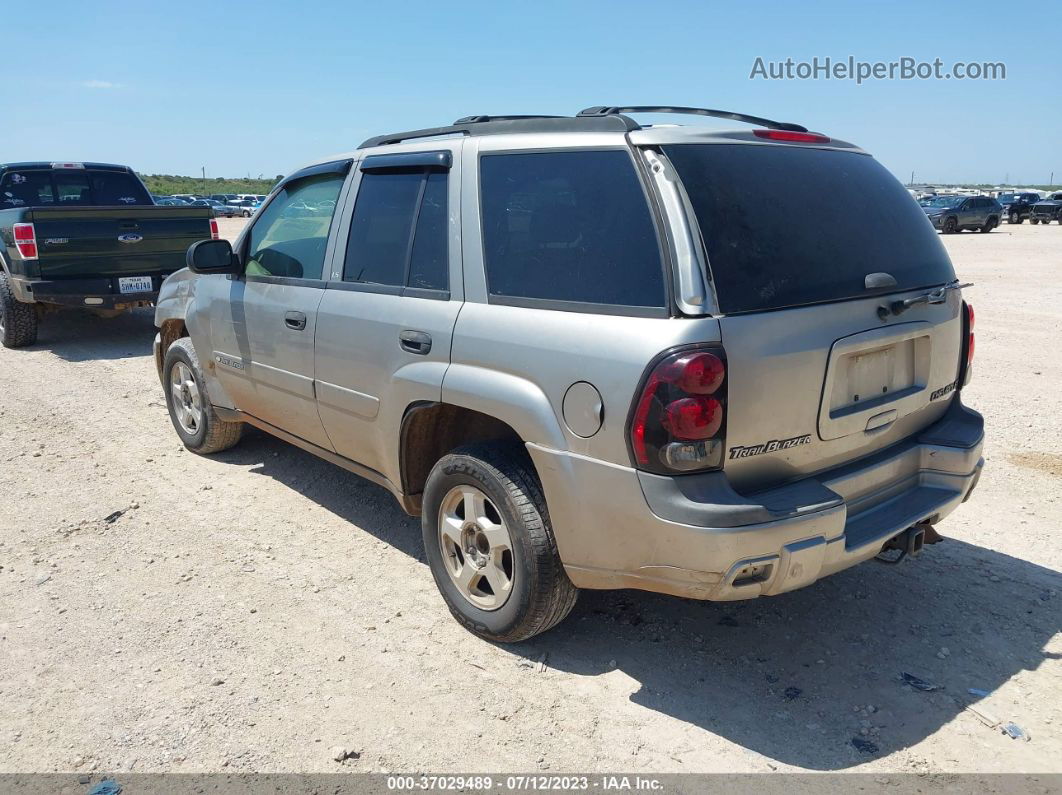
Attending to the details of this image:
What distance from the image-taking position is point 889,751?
285 centimetres

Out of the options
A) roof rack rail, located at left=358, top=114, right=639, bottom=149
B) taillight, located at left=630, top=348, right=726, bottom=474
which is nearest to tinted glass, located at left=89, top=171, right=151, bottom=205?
roof rack rail, located at left=358, top=114, right=639, bottom=149

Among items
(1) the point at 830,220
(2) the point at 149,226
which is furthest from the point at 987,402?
(2) the point at 149,226

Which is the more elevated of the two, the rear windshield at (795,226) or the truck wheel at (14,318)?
the rear windshield at (795,226)

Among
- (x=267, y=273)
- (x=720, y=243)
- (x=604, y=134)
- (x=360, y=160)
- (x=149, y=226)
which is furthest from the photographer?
(x=149, y=226)

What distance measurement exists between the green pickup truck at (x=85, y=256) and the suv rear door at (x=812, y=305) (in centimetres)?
781

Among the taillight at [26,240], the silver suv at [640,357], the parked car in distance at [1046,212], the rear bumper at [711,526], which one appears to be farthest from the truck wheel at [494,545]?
the parked car in distance at [1046,212]

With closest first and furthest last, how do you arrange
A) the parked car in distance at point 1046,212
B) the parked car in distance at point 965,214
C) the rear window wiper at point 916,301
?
the rear window wiper at point 916,301 < the parked car in distance at point 965,214 < the parked car in distance at point 1046,212

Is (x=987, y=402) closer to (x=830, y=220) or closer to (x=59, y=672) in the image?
(x=830, y=220)

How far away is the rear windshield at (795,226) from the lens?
9.37ft

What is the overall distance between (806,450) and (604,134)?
4.46 feet

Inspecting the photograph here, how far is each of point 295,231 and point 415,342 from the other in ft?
5.02

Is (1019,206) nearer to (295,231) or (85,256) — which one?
(85,256)

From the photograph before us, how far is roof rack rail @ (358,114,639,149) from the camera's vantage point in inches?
123

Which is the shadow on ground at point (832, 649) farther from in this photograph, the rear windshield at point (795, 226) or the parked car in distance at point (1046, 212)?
the parked car in distance at point (1046, 212)
